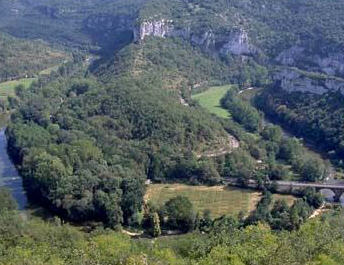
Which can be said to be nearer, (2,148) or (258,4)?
(2,148)

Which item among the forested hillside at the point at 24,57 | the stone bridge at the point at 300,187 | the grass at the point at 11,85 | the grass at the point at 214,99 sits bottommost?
the grass at the point at 11,85

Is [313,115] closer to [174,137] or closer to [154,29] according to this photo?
[174,137]

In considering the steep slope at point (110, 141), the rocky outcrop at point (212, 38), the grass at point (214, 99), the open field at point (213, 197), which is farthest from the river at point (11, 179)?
the rocky outcrop at point (212, 38)

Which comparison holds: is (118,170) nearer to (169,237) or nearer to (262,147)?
(169,237)

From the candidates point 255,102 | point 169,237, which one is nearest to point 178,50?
point 255,102

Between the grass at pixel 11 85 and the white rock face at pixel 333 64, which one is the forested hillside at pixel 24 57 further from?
the white rock face at pixel 333 64

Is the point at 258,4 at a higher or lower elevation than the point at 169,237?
higher
